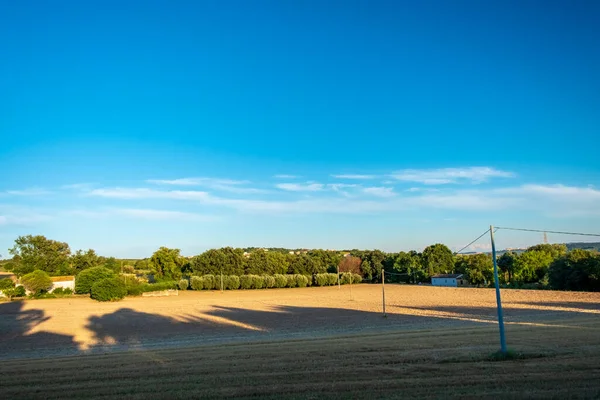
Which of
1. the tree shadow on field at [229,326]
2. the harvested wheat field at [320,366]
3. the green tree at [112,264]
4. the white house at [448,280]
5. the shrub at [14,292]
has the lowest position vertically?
the white house at [448,280]

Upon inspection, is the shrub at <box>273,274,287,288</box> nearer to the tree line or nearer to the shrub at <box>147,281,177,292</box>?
the tree line

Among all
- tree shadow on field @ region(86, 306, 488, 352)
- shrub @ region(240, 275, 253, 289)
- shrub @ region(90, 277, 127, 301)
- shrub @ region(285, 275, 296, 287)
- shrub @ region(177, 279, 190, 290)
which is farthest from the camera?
shrub @ region(285, 275, 296, 287)

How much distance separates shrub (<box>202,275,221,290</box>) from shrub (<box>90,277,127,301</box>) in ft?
85.9

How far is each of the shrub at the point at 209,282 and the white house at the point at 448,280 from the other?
5216 centimetres

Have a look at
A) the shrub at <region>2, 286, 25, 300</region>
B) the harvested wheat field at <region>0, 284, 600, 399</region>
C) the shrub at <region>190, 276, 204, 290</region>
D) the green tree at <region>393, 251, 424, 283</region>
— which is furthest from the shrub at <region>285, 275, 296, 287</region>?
the harvested wheat field at <region>0, 284, 600, 399</region>

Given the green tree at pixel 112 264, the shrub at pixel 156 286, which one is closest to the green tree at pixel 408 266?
the shrub at pixel 156 286

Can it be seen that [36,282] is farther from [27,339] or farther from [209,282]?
[27,339]

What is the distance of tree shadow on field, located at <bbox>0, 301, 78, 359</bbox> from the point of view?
25.0m

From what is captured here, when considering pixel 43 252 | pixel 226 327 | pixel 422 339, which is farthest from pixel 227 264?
pixel 422 339

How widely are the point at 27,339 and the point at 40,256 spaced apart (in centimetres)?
7378

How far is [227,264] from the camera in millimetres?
101125

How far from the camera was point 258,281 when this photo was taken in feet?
312

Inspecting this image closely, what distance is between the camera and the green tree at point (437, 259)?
111000 millimetres

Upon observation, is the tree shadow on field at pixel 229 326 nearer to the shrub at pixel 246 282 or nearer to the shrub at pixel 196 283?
the shrub at pixel 196 283
